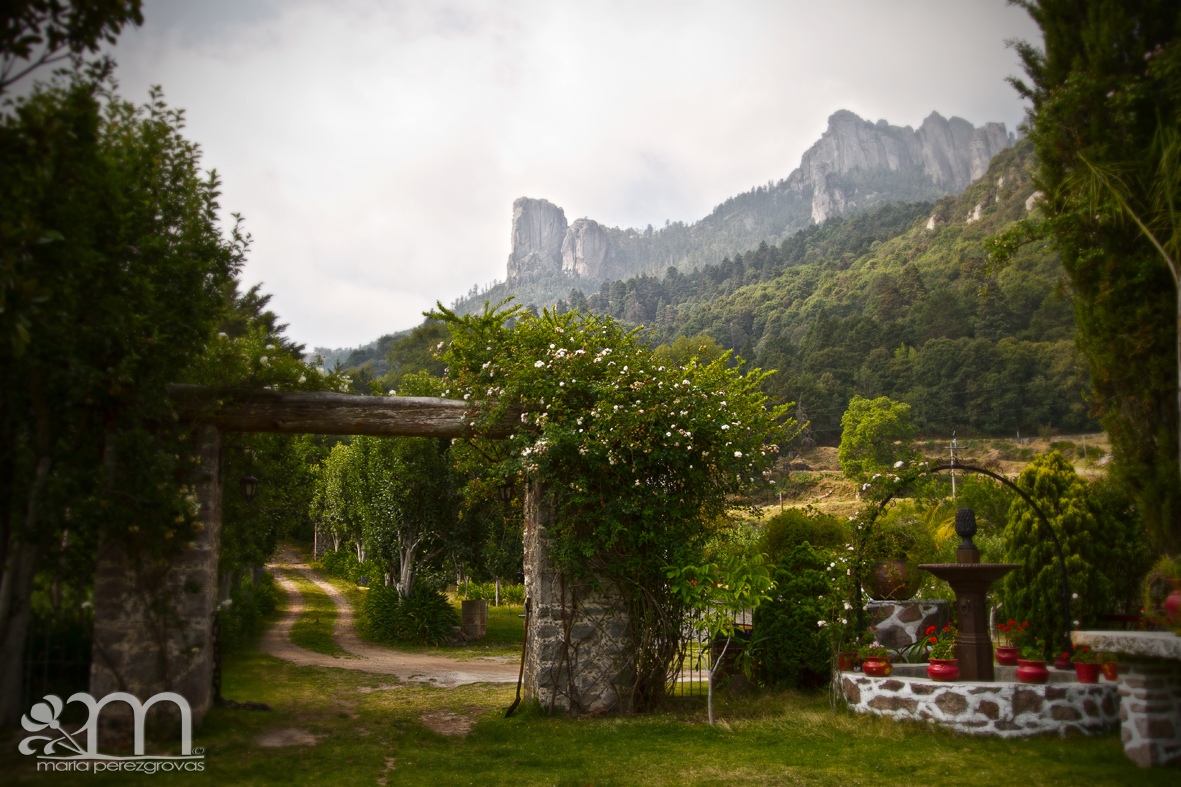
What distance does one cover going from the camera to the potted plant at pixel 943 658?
639 centimetres

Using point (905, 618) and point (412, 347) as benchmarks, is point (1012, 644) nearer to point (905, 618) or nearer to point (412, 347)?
point (905, 618)

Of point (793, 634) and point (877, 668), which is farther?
point (793, 634)

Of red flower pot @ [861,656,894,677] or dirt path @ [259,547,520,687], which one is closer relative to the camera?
red flower pot @ [861,656,894,677]

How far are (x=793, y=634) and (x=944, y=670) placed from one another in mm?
1854

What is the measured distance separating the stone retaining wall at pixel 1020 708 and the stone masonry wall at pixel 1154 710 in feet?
2.85

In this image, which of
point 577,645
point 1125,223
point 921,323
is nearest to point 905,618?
point 577,645

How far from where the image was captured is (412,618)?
1405 centimetres

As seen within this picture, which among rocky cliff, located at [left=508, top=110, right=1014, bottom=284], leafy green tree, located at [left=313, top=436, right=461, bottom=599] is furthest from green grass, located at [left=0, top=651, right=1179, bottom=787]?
rocky cliff, located at [left=508, top=110, right=1014, bottom=284]

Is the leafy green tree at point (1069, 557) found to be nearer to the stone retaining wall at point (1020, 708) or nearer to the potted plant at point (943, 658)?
the potted plant at point (943, 658)

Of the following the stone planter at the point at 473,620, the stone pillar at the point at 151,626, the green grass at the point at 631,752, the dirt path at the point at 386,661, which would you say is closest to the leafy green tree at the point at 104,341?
the stone pillar at the point at 151,626

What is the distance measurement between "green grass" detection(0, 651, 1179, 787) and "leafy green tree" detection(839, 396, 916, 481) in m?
40.5

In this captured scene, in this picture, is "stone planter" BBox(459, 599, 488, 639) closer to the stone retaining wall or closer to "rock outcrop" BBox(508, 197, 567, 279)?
the stone retaining wall

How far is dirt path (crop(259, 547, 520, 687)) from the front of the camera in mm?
9945

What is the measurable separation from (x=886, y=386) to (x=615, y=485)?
5169 centimetres
